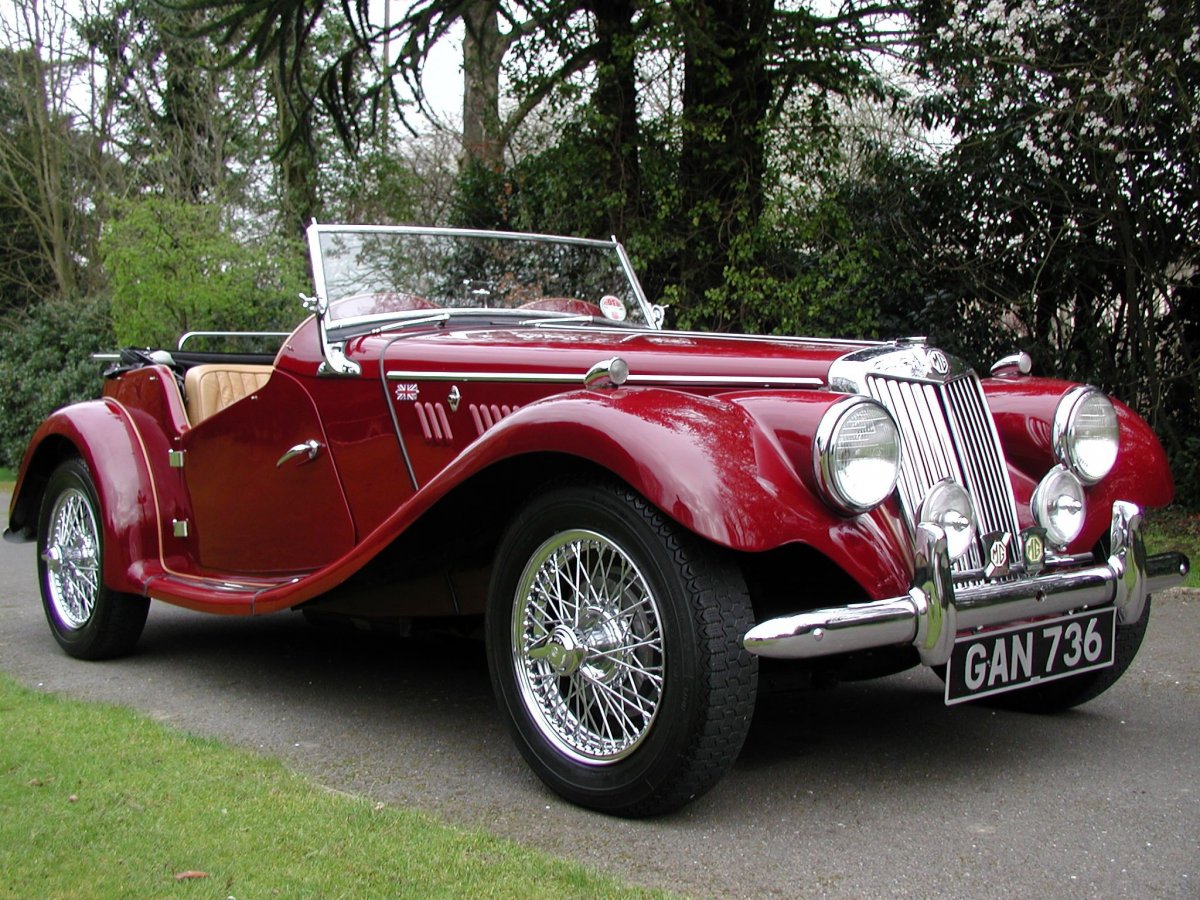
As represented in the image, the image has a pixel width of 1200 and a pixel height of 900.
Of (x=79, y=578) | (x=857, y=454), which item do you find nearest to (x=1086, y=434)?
(x=857, y=454)

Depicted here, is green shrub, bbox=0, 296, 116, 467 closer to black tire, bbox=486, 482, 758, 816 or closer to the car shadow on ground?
the car shadow on ground

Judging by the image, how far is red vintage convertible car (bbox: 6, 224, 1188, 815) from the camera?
2936mm

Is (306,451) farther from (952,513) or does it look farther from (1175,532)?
(1175,532)

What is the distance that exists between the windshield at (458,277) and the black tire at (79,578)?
151 cm

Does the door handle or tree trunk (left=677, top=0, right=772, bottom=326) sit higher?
tree trunk (left=677, top=0, right=772, bottom=326)

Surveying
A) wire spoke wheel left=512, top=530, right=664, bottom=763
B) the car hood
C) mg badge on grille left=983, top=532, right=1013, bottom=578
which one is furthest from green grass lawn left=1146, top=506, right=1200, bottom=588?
wire spoke wheel left=512, top=530, right=664, bottom=763

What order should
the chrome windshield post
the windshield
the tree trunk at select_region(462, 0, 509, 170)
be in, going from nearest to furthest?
the chrome windshield post
the windshield
the tree trunk at select_region(462, 0, 509, 170)

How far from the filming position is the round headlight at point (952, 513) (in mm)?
3139

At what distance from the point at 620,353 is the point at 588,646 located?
94 cm

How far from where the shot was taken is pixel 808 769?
11.5ft

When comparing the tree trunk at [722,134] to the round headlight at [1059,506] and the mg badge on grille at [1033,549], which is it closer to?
the round headlight at [1059,506]

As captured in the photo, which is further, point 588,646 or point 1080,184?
point 1080,184

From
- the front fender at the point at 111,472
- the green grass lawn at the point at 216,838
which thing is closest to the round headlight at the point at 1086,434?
the green grass lawn at the point at 216,838

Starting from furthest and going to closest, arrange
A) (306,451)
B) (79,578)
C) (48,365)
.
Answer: (48,365)
(79,578)
(306,451)
